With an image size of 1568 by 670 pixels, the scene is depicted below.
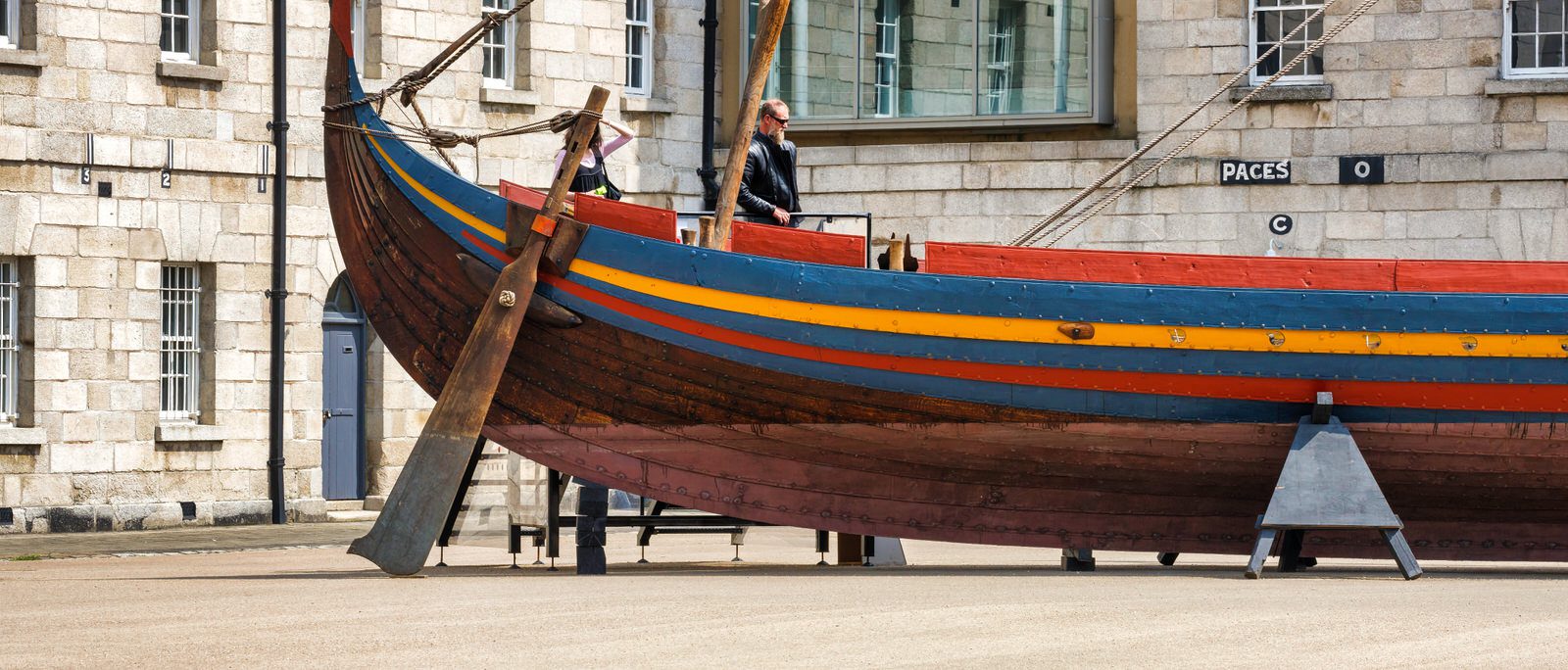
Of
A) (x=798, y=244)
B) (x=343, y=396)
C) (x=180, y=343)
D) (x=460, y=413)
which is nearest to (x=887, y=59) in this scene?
(x=343, y=396)

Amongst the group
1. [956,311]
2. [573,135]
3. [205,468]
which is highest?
[573,135]

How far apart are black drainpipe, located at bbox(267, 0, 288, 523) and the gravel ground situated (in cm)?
771

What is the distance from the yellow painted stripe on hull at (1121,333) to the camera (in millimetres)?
11719

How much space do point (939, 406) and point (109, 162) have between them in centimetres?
1063

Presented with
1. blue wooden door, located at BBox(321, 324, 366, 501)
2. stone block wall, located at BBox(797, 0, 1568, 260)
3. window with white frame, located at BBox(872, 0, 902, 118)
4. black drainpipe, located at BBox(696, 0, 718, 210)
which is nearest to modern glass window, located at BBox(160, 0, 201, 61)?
blue wooden door, located at BBox(321, 324, 366, 501)

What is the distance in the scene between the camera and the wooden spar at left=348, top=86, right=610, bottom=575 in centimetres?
1174

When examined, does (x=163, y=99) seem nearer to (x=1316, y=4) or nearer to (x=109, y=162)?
(x=109, y=162)

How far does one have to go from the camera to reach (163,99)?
20.2 metres

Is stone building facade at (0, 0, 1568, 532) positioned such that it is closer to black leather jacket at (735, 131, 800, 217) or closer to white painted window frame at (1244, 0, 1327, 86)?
white painted window frame at (1244, 0, 1327, 86)

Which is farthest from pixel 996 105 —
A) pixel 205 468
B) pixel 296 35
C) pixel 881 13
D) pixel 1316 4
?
pixel 205 468

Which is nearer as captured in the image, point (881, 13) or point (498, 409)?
point (498, 409)

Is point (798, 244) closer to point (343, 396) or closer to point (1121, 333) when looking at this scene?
point (1121, 333)

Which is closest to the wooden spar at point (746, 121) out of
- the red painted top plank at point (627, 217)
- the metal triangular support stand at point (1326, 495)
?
the red painted top plank at point (627, 217)

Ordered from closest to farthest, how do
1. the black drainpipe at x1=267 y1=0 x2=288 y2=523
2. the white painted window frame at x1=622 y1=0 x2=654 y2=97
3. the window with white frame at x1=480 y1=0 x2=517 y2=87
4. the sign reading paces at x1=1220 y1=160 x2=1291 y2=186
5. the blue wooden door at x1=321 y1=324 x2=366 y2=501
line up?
the black drainpipe at x1=267 y1=0 x2=288 y2=523 < the sign reading paces at x1=1220 y1=160 x2=1291 y2=186 < the blue wooden door at x1=321 y1=324 x2=366 y2=501 < the window with white frame at x1=480 y1=0 x2=517 y2=87 < the white painted window frame at x1=622 y1=0 x2=654 y2=97
